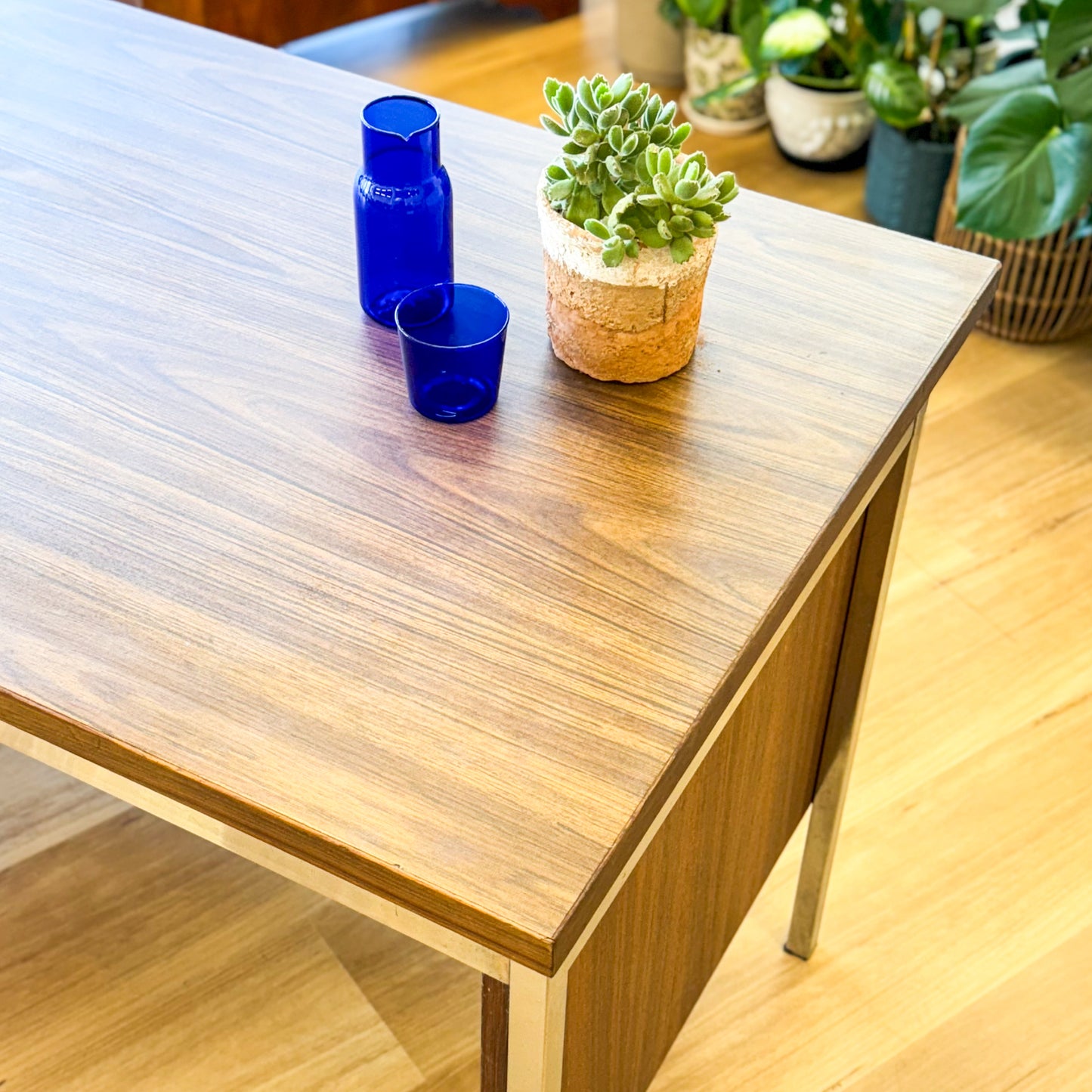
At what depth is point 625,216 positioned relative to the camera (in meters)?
0.88

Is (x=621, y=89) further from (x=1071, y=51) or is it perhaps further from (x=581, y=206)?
(x=1071, y=51)

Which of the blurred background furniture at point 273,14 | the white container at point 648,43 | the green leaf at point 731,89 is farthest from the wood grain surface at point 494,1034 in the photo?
the white container at point 648,43

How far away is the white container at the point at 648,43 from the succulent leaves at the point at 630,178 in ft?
7.02

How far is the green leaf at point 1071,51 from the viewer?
189 centimetres

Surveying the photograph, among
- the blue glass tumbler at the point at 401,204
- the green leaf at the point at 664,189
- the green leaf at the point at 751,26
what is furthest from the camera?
the green leaf at the point at 751,26

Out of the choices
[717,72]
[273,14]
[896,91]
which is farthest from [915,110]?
[273,14]

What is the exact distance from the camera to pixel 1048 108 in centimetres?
197

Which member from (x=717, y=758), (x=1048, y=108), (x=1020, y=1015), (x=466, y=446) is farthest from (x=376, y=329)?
(x=1048, y=108)

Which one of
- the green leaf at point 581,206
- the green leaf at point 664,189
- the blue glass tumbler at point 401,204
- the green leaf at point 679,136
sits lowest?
the blue glass tumbler at point 401,204

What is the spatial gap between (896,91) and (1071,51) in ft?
1.15

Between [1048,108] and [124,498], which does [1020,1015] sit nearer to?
[124,498]

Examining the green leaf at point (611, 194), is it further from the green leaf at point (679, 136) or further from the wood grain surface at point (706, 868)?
the wood grain surface at point (706, 868)

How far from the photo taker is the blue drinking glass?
35.8 inches

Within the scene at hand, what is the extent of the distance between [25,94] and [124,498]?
Result: 1.99 feet
